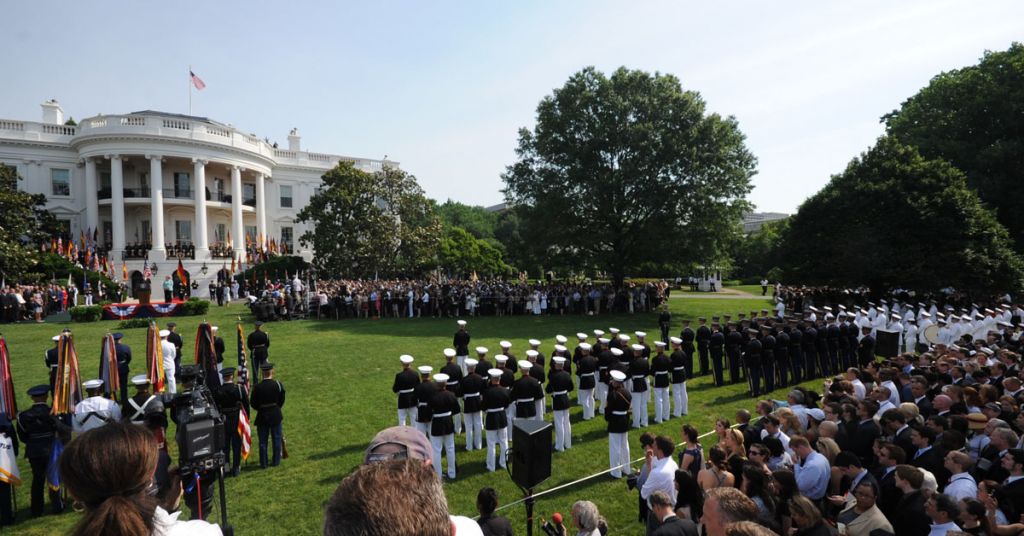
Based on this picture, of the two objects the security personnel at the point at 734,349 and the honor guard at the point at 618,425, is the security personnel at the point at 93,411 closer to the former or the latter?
the honor guard at the point at 618,425

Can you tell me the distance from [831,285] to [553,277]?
26.7m

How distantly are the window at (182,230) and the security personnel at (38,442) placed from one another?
3942 centimetres

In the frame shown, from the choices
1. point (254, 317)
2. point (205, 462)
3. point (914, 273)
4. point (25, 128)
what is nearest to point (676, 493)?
point (205, 462)

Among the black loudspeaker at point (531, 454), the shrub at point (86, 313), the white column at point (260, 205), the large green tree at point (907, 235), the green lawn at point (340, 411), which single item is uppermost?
the white column at point (260, 205)

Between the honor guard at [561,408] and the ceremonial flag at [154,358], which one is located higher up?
the ceremonial flag at [154,358]

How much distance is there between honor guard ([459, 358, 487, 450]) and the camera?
10.1m

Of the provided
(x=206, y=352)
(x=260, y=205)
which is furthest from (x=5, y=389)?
(x=260, y=205)

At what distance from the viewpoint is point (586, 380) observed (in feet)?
39.1

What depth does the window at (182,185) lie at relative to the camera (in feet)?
137

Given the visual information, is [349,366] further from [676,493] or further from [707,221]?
[707,221]

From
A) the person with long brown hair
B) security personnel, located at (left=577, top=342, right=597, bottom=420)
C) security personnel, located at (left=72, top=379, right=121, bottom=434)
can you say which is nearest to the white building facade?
security personnel, located at (left=72, top=379, right=121, bottom=434)

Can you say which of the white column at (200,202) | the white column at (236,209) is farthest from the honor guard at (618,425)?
the white column at (236,209)

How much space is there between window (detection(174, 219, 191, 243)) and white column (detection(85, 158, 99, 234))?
511cm

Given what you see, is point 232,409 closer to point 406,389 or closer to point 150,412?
point 150,412
